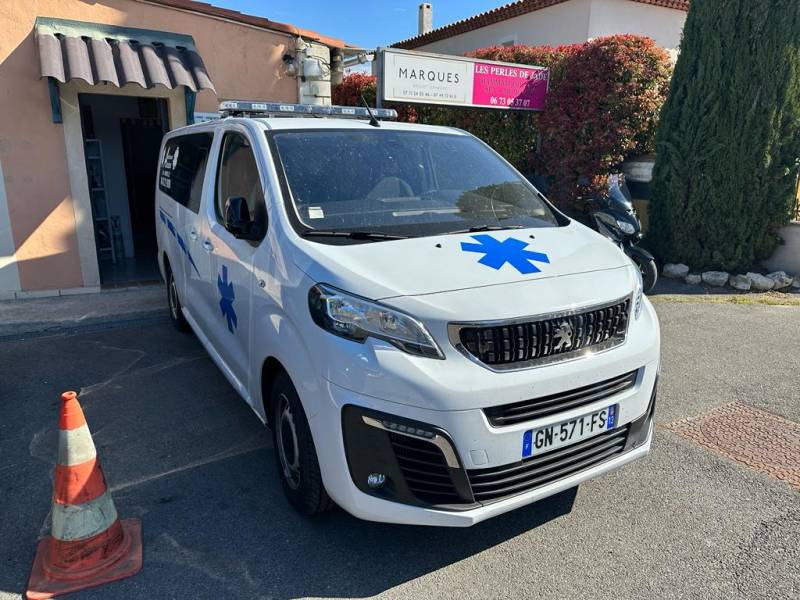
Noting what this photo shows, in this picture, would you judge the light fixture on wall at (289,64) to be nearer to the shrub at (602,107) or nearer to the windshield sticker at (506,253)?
the shrub at (602,107)

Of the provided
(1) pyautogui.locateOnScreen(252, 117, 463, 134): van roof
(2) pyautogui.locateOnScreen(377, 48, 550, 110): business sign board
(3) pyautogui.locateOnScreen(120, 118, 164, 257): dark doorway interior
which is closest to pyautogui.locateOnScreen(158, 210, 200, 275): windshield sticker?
(1) pyautogui.locateOnScreen(252, 117, 463, 134): van roof

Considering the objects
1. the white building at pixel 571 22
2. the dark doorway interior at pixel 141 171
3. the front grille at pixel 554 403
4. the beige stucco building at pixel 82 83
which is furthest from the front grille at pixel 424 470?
the white building at pixel 571 22

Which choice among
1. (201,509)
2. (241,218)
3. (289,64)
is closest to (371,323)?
(241,218)

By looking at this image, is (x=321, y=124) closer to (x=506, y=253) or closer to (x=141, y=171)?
(x=506, y=253)

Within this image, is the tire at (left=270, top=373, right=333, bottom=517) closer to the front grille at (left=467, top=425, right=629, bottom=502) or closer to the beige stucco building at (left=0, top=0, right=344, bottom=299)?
the front grille at (left=467, top=425, right=629, bottom=502)

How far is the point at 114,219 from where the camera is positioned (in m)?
9.03

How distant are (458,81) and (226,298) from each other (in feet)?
20.3

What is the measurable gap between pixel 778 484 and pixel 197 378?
12.9 ft

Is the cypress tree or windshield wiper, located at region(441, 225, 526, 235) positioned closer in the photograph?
windshield wiper, located at region(441, 225, 526, 235)

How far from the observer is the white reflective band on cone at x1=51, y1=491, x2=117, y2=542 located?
2.40 meters

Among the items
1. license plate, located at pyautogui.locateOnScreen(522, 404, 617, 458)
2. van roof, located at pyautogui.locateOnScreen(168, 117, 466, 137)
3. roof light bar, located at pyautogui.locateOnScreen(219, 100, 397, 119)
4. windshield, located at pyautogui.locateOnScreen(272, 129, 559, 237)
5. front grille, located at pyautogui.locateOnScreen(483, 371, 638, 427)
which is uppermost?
Result: roof light bar, located at pyautogui.locateOnScreen(219, 100, 397, 119)

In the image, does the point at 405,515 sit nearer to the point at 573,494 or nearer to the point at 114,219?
the point at 573,494

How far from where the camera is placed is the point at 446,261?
101 inches

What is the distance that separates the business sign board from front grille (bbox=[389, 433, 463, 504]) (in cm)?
653
